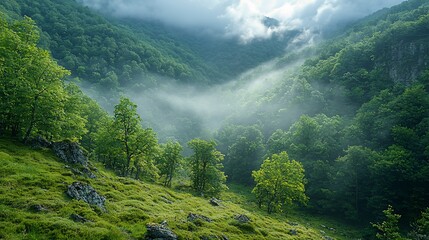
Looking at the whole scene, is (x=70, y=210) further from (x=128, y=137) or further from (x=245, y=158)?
(x=245, y=158)

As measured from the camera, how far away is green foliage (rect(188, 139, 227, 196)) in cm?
8538

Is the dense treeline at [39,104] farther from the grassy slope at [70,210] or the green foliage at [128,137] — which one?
the grassy slope at [70,210]

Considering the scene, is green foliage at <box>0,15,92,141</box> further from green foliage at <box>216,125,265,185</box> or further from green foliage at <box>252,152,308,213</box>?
green foliage at <box>216,125,265,185</box>

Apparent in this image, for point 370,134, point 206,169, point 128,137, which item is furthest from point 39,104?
point 370,134

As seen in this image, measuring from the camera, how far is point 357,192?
106562 millimetres

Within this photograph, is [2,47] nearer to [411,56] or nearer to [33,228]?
[33,228]

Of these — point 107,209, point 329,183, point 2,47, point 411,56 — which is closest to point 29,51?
point 2,47

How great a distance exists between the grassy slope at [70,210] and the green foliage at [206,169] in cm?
3489

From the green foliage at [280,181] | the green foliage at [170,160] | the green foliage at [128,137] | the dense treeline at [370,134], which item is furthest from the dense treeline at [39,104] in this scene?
the dense treeline at [370,134]

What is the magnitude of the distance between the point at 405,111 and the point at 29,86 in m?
130

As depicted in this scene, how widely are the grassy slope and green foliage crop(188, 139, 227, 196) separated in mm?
34894

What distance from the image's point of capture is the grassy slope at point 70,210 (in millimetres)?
25469

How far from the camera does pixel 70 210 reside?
96.1 ft

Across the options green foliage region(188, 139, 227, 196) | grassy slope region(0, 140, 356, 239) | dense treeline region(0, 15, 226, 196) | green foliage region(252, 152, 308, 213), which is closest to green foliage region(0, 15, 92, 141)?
dense treeline region(0, 15, 226, 196)
